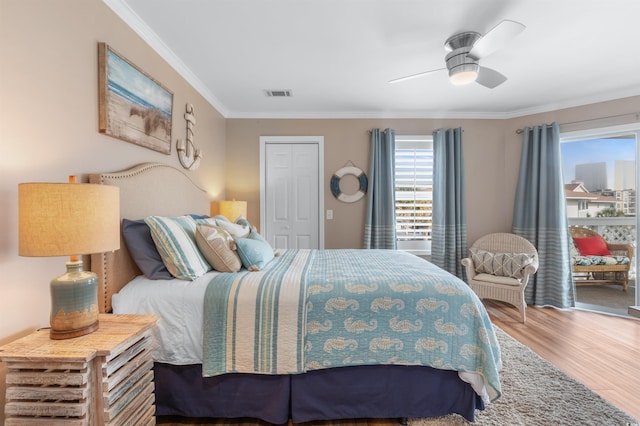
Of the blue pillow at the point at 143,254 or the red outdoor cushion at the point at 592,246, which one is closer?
the blue pillow at the point at 143,254

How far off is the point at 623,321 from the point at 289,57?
→ 4517 millimetres

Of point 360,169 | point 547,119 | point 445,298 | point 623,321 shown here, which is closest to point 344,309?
point 445,298

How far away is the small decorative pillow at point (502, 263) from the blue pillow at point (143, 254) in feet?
11.1

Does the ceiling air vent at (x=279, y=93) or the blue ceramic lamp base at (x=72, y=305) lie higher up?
→ the ceiling air vent at (x=279, y=93)

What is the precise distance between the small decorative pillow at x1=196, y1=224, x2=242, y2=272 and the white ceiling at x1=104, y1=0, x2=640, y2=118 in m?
1.36

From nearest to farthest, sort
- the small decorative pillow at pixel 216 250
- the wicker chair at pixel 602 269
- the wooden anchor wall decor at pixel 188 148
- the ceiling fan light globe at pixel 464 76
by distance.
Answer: the small decorative pillow at pixel 216 250, the ceiling fan light globe at pixel 464 76, the wooden anchor wall decor at pixel 188 148, the wicker chair at pixel 602 269

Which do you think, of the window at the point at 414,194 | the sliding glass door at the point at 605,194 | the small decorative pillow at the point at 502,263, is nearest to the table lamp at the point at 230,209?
the window at the point at 414,194

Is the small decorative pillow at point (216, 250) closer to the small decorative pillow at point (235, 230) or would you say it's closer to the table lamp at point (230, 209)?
the small decorative pillow at point (235, 230)

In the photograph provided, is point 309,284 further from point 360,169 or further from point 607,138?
point 607,138

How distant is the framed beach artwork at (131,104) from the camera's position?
177 centimetres

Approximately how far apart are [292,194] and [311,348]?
2762 millimetres

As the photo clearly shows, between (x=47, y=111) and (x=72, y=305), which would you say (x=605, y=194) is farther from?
(x=47, y=111)

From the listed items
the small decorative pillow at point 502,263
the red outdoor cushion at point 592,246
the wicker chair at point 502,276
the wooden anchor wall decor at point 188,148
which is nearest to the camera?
the wooden anchor wall decor at point 188,148

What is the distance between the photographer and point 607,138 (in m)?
3.50
